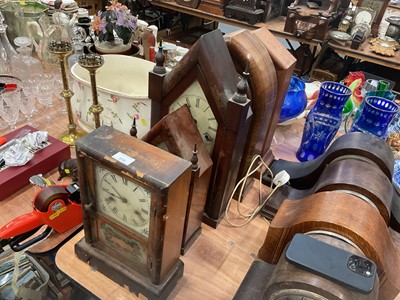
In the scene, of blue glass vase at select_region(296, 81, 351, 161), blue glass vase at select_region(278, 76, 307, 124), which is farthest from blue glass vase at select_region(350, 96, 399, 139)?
blue glass vase at select_region(278, 76, 307, 124)

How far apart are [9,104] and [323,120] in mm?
910

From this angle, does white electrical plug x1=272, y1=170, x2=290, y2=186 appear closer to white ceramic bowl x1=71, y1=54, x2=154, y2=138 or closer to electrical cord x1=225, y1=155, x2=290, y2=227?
electrical cord x1=225, y1=155, x2=290, y2=227

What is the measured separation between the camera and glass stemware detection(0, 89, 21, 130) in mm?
977

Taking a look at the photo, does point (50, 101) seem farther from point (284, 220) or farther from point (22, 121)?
point (284, 220)

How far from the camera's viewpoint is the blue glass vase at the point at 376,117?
988 millimetres

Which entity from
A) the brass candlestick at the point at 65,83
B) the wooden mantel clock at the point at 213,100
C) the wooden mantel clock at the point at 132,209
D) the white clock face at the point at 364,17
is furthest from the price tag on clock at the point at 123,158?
the white clock face at the point at 364,17

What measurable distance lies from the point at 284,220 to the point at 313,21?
2082 mm

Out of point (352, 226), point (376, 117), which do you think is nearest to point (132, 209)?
point (352, 226)

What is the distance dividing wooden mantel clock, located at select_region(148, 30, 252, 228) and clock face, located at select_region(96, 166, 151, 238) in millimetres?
216

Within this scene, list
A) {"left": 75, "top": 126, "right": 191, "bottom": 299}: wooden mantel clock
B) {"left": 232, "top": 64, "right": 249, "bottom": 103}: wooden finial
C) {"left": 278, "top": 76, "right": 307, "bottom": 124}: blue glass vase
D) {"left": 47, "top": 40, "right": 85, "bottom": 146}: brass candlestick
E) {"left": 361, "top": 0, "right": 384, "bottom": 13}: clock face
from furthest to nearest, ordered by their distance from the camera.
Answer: {"left": 361, "top": 0, "right": 384, "bottom": 13}: clock face → {"left": 278, "top": 76, "right": 307, "bottom": 124}: blue glass vase → {"left": 47, "top": 40, "right": 85, "bottom": 146}: brass candlestick → {"left": 232, "top": 64, "right": 249, "bottom": 103}: wooden finial → {"left": 75, "top": 126, "right": 191, "bottom": 299}: wooden mantel clock

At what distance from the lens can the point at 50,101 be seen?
3.76 ft

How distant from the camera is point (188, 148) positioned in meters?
0.65

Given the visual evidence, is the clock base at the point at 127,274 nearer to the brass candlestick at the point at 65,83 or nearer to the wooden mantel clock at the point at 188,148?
the wooden mantel clock at the point at 188,148

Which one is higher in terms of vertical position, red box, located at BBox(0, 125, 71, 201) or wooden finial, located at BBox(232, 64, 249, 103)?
wooden finial, located at BBox(232, 64, 249, 103)
